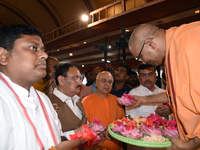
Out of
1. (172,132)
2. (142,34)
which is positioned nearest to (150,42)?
(142,34)

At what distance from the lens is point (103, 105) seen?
2891mm

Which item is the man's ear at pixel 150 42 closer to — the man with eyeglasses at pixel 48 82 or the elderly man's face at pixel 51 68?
the man with eyeglasses at pixel 48 82

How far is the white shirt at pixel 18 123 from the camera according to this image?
0.90m

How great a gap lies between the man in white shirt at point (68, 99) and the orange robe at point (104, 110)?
0.57m

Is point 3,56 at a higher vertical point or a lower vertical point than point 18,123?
higher

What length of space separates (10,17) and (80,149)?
17176 mm

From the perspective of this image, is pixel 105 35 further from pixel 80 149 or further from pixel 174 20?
pixel 80 149

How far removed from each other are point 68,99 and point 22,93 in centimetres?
100

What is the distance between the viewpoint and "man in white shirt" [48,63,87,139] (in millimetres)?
1878

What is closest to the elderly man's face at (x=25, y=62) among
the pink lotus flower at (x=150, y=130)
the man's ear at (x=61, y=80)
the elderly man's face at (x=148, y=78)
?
the man's ear at (x=61, y=80)

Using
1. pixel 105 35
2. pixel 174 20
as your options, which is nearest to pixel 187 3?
pixel 174 20

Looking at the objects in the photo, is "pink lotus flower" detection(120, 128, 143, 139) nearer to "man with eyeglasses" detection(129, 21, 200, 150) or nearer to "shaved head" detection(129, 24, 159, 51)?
"man with eyeglasses" detection(129, 21, 200, 150)

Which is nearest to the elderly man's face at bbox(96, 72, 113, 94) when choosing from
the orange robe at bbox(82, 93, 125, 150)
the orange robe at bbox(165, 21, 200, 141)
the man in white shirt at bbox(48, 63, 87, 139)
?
the orange robe at bbox(82, 93, 125, 150)

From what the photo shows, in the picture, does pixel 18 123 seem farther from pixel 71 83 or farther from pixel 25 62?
pixel 71 83
